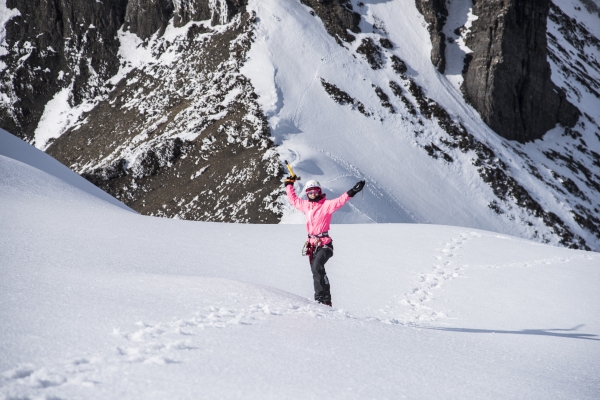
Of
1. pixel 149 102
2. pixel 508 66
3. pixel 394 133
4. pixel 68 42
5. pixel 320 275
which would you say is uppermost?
pixel 508 66

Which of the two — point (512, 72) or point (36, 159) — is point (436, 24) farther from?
point (36, 159)

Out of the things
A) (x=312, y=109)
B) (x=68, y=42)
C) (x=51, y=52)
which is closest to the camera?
(x=312, y=109)

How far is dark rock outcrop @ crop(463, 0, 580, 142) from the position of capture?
5788 cm

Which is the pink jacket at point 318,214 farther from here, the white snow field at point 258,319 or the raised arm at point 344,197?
the white snow field at point 258,319

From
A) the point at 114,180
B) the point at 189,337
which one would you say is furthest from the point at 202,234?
the point at 114,180

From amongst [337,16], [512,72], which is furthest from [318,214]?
[512,72]

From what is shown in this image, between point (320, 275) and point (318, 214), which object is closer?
point (320, 275)

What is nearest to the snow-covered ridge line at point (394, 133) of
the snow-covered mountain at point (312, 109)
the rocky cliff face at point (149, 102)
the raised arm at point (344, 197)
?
the snow-covered mountain at point (312, 109)

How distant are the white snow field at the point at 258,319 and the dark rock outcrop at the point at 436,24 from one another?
49.9 meters

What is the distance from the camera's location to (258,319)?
550 centimetres

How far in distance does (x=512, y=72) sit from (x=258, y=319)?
207 feet

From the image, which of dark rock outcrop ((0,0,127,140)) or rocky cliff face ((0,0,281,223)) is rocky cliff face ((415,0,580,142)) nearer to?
rocky cliff face ((0,0,281,223))

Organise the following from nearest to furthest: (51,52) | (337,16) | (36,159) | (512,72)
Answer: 1. (36,159)
2. (337,16)
3. (51,52)
4. (512,72)

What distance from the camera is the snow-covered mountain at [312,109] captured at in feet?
128
